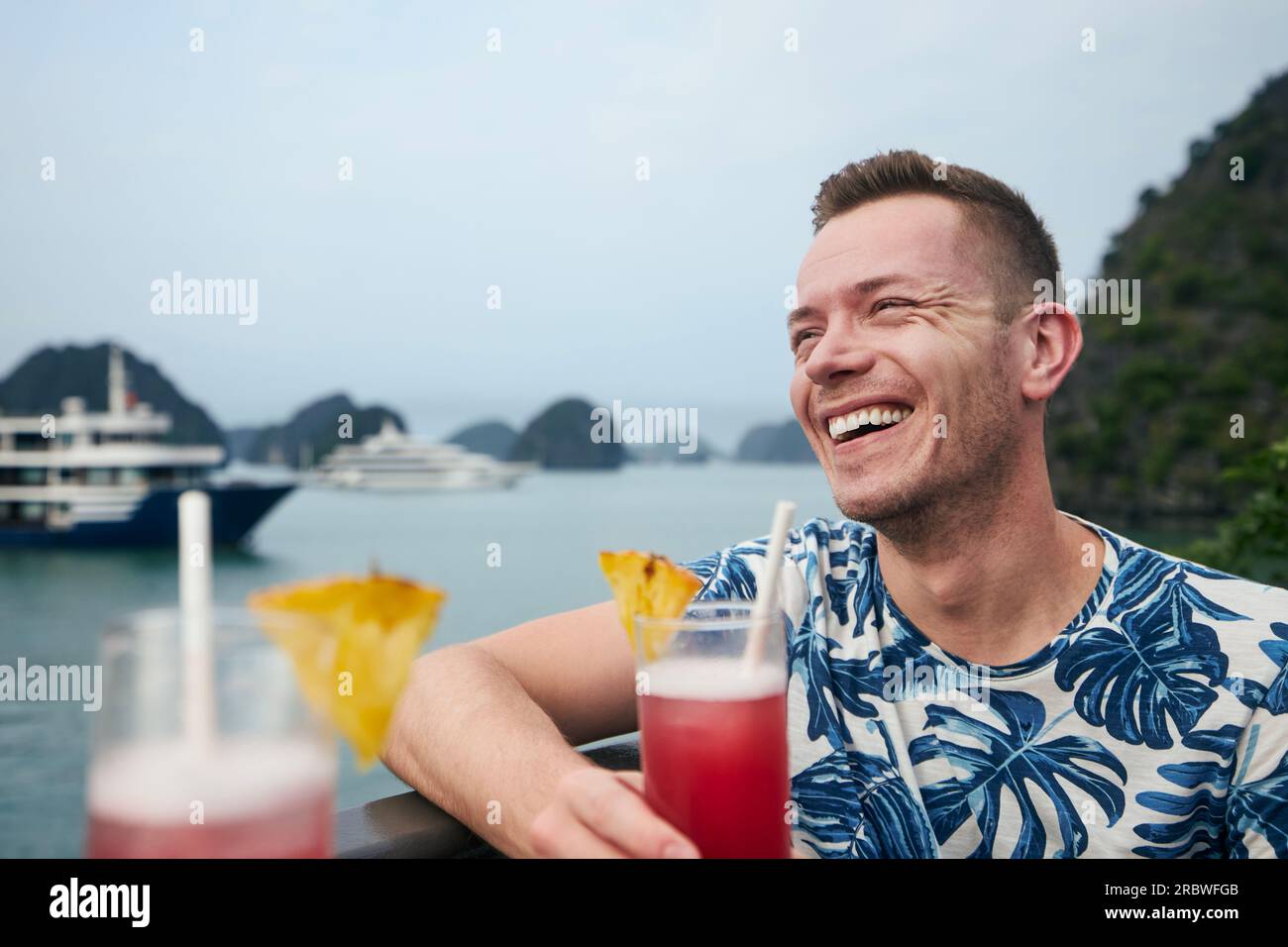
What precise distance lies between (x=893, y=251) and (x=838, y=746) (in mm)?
860

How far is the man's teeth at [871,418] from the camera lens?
1.67 meters

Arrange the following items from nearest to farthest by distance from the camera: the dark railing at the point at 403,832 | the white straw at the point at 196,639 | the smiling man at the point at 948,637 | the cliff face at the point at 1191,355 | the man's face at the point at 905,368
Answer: the white straw at the point at 196,639 → the dark railing at the point at 403,832 → the smiling man at the point at 948,637 → the man's face at the point at 905,368 → the cliff face at the point at 1191,355

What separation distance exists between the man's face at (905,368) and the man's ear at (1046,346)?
7 cm

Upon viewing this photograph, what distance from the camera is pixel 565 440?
71.6 m

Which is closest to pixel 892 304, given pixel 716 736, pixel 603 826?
pixel 716 736

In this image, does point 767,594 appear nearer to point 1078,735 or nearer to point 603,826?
point 603,826

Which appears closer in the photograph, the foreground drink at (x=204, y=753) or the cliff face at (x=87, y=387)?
the foreground drink at (x=204, y=753)

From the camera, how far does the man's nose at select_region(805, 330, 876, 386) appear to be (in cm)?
167

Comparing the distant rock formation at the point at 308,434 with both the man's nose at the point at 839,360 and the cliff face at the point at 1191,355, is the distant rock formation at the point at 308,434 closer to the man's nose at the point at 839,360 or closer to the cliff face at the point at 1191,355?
the cliff face at the point at 1191,355

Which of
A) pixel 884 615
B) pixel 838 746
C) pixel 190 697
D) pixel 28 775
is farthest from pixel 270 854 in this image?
pixel 28 775

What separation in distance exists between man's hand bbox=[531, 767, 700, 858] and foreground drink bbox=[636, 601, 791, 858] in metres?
0.03

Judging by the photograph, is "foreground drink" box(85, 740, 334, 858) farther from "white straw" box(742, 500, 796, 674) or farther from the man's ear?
the man's ear

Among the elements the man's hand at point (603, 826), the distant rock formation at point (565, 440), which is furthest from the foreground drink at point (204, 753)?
the distant rock formation at point (565, 440)
